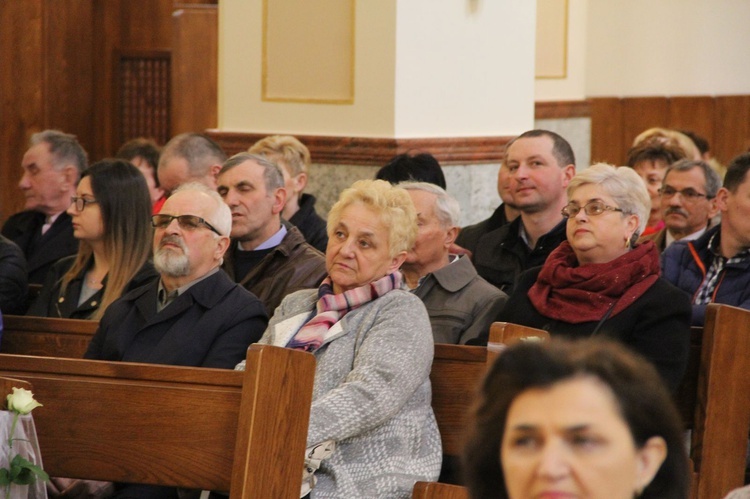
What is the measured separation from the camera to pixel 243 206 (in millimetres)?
4391

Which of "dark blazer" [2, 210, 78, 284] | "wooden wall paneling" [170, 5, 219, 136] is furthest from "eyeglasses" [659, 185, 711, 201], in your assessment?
"wooden wall paneling" [170, 5, 219, 136]

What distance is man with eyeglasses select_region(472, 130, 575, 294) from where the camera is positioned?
4.32m

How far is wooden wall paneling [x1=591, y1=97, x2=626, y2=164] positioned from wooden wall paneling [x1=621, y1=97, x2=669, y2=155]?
0.04 meters

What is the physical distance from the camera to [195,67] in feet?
23.9

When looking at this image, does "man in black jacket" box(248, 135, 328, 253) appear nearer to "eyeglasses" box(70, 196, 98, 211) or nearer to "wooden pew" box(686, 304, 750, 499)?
"eyeglasses" box(70, 196, 98, 211)

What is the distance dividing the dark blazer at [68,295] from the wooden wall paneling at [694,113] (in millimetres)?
6316

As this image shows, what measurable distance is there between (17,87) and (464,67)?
3.39 metres

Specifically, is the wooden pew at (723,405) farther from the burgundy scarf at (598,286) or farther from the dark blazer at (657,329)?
the burgundy scarf at (598,286)

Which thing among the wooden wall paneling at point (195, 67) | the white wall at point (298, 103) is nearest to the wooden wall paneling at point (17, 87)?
the wooden wall paneling at point (195, 67)

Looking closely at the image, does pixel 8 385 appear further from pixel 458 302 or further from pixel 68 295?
pixel 68 295

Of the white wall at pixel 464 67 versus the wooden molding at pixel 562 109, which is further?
the wooden molding at pixel 562 109

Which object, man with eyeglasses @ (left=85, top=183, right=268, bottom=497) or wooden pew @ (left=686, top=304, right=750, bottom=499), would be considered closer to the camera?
wooden pew @ (left=686, top=304, right=750, bottom=499)

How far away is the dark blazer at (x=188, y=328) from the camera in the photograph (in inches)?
133

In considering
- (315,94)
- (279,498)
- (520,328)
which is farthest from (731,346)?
(315,94)
